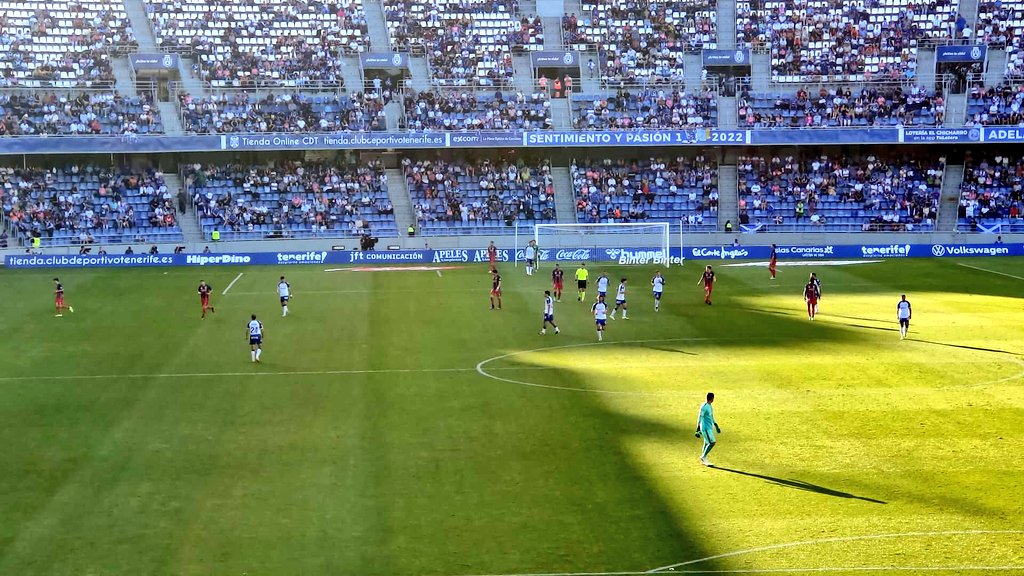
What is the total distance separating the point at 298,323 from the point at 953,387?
21160 mm

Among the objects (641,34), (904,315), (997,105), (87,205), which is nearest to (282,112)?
(87,205)

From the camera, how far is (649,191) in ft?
215

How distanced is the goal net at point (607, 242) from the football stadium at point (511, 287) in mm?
222

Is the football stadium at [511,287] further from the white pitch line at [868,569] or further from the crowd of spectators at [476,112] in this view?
the crowd of spectators at [476,112]

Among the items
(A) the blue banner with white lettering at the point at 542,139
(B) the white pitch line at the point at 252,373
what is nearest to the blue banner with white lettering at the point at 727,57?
(A) the blue banner with white lettering at the point at 542,139

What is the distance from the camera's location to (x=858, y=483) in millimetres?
19906

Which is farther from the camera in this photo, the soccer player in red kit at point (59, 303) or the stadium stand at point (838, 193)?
the stadium stand at point (838, 193)

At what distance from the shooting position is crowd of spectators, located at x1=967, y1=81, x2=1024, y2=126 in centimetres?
6425

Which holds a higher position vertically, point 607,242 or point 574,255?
point 607,242

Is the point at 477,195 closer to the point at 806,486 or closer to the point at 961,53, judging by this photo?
the point at 961,53

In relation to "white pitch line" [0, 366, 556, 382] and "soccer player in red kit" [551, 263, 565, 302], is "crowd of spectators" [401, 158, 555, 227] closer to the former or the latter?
"soccer player in red kit" [551, 263, 565, 302]

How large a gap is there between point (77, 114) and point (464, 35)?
77.6ft

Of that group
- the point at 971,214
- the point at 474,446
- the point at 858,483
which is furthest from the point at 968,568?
the point at 971,214

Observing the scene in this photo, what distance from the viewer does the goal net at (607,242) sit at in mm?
57562
